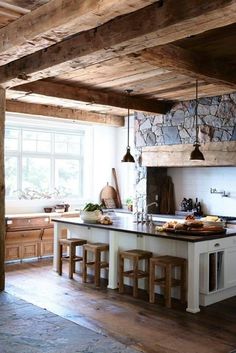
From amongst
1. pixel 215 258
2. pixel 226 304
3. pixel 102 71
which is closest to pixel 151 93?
pixel 102 71

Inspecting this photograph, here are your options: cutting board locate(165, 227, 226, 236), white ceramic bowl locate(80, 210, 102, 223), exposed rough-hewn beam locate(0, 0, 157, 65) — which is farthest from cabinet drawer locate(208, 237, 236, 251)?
exposed rough-hewn beam locate(0, 0, 157, 65)

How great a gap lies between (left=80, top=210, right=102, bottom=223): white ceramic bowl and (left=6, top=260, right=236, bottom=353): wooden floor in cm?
87

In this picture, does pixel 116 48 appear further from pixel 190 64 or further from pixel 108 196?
pixel 108 196

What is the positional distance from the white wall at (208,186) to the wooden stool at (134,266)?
2277mm

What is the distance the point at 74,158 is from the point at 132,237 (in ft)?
12.8

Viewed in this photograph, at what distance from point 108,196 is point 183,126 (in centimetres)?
275

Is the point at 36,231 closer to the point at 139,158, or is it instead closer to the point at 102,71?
the point at 139,158

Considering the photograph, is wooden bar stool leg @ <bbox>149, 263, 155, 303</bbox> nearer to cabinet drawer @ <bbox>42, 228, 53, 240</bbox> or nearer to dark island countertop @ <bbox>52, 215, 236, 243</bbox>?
dark island countertop @ <bbox>52, 215, 236, 243</bbox>

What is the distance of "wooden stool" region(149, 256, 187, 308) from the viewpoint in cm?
480

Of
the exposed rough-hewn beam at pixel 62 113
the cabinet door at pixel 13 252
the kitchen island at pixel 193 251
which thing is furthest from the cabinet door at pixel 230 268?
the exposed rough-hewn beam at pixel 62 113

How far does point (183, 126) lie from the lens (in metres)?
7.31

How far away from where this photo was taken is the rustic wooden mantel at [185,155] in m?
6.59

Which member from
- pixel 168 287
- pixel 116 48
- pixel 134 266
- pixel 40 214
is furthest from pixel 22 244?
pixel 116 48

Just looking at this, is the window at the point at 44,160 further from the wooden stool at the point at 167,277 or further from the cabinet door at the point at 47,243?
the wooden stool at the point at 167,277
